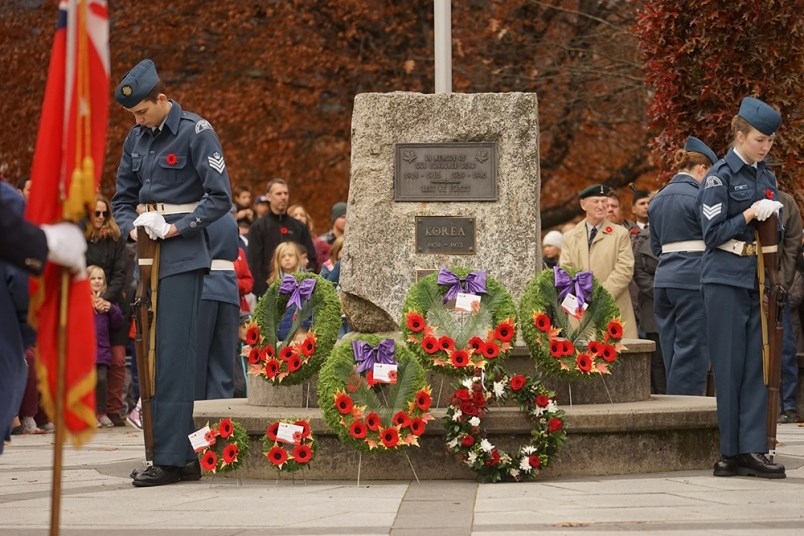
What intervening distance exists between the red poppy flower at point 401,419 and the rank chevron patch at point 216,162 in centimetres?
171

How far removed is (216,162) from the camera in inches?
371

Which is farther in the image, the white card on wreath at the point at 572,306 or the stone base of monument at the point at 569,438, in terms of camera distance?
the white card on wreath at the point at 572,306

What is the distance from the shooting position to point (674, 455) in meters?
9.62

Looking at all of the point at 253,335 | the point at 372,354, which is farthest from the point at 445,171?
the point at 372,354

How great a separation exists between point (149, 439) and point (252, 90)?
656 inches

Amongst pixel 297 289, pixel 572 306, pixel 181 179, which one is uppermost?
pixel 181 179

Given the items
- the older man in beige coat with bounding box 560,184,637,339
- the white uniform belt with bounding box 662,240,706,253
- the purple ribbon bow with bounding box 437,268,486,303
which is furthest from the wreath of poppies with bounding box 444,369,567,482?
the older man in beige coat with bounding box 560,184,637,339

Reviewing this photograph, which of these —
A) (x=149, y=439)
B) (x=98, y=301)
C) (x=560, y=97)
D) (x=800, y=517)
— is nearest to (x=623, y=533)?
(x=800, y=517)

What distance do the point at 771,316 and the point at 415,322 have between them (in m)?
1.96

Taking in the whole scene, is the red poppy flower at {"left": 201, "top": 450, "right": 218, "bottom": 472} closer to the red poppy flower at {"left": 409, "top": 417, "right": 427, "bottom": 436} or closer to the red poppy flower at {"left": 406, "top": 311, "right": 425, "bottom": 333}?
the red poppy flower at {"left": 409, "top": 417, "right": 427, "bottom": 436}

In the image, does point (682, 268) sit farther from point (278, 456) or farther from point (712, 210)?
point (278, 456)

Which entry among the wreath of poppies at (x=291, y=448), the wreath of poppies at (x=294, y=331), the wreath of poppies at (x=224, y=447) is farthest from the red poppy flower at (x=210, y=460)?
the wreath of poppies at (x=294, y=331)

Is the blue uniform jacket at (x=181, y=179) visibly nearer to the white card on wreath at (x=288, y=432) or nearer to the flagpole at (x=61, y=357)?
the white card on wreath at (x=288, y=432)

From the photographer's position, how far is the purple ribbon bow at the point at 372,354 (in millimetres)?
9125
